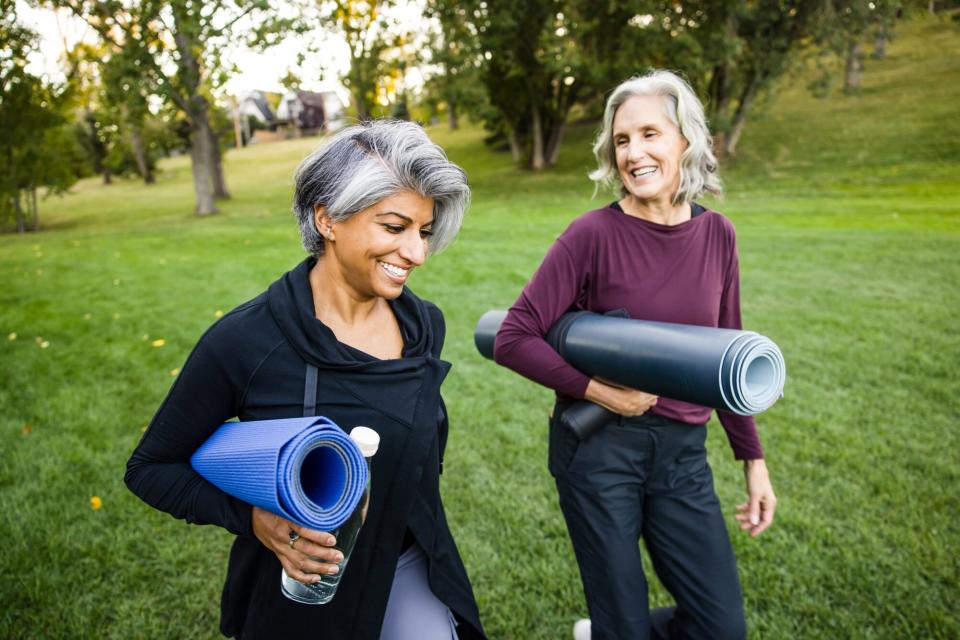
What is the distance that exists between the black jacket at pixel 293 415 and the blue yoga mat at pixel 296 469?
0.65 ft

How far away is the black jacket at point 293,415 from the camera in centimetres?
174

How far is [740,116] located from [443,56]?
12009 mm

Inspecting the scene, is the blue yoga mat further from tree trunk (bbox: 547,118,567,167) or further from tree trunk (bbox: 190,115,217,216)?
tree trunk (bbox: 547,118,567,167)

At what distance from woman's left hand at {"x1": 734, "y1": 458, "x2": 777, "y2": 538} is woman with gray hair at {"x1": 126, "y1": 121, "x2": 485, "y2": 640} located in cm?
123

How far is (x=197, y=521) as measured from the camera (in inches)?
67.6

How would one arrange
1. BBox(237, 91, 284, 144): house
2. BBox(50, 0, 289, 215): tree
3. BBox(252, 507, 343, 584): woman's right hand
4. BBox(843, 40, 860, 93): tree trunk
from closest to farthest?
BBox(252, 507, 343, 584): woman's right hand < BBox(50, 0, 289, 215): tree < BBox(843, 40, 860, 93): tree trunk < BBox(237, 91, 284, 144): house

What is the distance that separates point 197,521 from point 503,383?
4.54 m

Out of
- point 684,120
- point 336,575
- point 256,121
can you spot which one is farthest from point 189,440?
point 256,121

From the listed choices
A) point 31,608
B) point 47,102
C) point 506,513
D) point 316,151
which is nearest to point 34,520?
point 31,608

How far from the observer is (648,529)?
94.5 inches

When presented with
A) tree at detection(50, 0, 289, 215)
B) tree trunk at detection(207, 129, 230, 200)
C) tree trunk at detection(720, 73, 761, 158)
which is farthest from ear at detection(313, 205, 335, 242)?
tree trunk at detection(207, 129, 230, 200)

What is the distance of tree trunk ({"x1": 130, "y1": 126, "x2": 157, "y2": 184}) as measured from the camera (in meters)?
38.9

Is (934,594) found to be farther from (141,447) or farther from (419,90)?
(419,90)

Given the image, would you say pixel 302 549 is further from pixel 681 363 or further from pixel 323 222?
pixel 681 363
